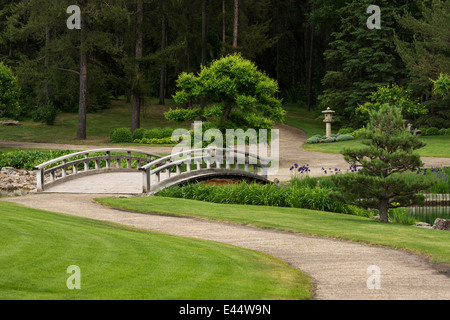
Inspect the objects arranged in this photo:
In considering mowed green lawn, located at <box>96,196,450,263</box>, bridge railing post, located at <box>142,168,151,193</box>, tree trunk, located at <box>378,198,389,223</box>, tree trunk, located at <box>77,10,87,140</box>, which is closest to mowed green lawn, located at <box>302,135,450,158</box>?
bridge railing post, located at <box>142,168,151,193</box>

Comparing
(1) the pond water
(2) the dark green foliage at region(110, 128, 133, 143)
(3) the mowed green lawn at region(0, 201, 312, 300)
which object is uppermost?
(2) the dark green foliage at region(110, 128, 133, 143)

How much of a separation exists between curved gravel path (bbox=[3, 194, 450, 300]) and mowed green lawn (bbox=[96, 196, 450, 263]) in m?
0.50

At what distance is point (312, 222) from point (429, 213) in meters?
8.51

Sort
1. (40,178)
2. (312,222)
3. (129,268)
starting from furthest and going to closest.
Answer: (40,178)
(312,222)
(129,268)

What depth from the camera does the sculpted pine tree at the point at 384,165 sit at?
662 inches

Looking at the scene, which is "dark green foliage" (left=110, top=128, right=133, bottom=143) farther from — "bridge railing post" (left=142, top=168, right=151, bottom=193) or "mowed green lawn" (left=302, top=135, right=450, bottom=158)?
"bridge railing post" (left=142, top=168, right=151, bottom=193)

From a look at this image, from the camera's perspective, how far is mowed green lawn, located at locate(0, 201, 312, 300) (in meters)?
7.88

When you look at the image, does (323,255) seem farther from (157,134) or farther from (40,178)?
(157,134)

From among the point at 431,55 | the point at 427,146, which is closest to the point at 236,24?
the point at 431,55

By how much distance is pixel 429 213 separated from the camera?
2312 cm

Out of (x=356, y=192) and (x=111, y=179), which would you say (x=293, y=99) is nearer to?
(x=111, y=179)

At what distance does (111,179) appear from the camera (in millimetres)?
27375

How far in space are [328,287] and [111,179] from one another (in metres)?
19.6
